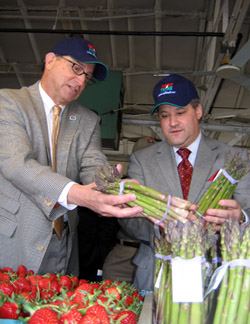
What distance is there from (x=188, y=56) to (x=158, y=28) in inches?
32.5

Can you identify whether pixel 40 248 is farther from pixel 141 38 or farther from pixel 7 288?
pixel 141 38

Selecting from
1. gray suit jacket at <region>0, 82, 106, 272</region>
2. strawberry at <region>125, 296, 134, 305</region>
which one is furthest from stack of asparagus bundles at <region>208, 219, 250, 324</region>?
gray suit jacket at <region>0, 82, 106, 272</region>

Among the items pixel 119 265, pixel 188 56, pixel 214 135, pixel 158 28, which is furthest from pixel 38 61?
pixel 214 135

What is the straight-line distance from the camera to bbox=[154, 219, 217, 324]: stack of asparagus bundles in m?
0.97

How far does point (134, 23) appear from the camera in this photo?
206 inches

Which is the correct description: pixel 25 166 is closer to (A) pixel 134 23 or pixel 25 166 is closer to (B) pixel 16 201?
(B) pixel 16 201

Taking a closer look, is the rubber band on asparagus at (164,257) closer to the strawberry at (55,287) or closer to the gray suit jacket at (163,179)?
the strawberry at (55,287)

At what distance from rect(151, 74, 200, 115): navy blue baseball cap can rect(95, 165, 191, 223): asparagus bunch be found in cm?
88

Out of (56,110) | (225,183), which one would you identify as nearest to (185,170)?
(225,183)

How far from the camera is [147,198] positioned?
1.40 metres

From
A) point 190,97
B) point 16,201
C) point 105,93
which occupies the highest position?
point 105,93

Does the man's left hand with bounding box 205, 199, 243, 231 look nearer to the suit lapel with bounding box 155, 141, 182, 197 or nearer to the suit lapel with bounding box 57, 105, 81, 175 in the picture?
the suit lapel with bounding box 155, 141, 182, 197

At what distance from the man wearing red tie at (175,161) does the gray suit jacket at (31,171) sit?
1.23 ft

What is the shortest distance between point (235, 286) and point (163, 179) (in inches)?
47.5
